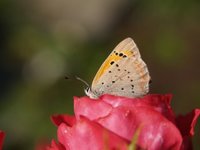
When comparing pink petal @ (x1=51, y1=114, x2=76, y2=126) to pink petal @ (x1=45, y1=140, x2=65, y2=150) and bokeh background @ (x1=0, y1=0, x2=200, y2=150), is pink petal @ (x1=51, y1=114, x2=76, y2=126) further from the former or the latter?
bokeh background @ (x1=0, y1=0, x2=200, y2=150)

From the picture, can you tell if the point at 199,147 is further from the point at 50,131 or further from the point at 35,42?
the point at 35,42

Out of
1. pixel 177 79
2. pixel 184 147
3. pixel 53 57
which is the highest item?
pixel 184 147

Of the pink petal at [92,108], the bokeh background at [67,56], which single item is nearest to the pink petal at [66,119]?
the pink petal at [92,108]

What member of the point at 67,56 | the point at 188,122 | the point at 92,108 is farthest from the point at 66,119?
the point at 67,56

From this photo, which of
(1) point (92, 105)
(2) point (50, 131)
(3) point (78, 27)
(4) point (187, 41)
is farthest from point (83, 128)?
(3) point (78, 27)

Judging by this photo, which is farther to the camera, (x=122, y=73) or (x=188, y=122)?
(x=122, y=73)

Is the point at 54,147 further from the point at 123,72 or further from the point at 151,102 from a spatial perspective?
the point at 123,72

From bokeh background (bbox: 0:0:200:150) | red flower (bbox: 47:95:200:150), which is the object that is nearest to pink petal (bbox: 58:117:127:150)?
red flower (bbox: 47:95:200:150)

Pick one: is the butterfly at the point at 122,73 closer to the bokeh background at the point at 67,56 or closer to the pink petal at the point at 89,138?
the pink petal at the point at 89,138
